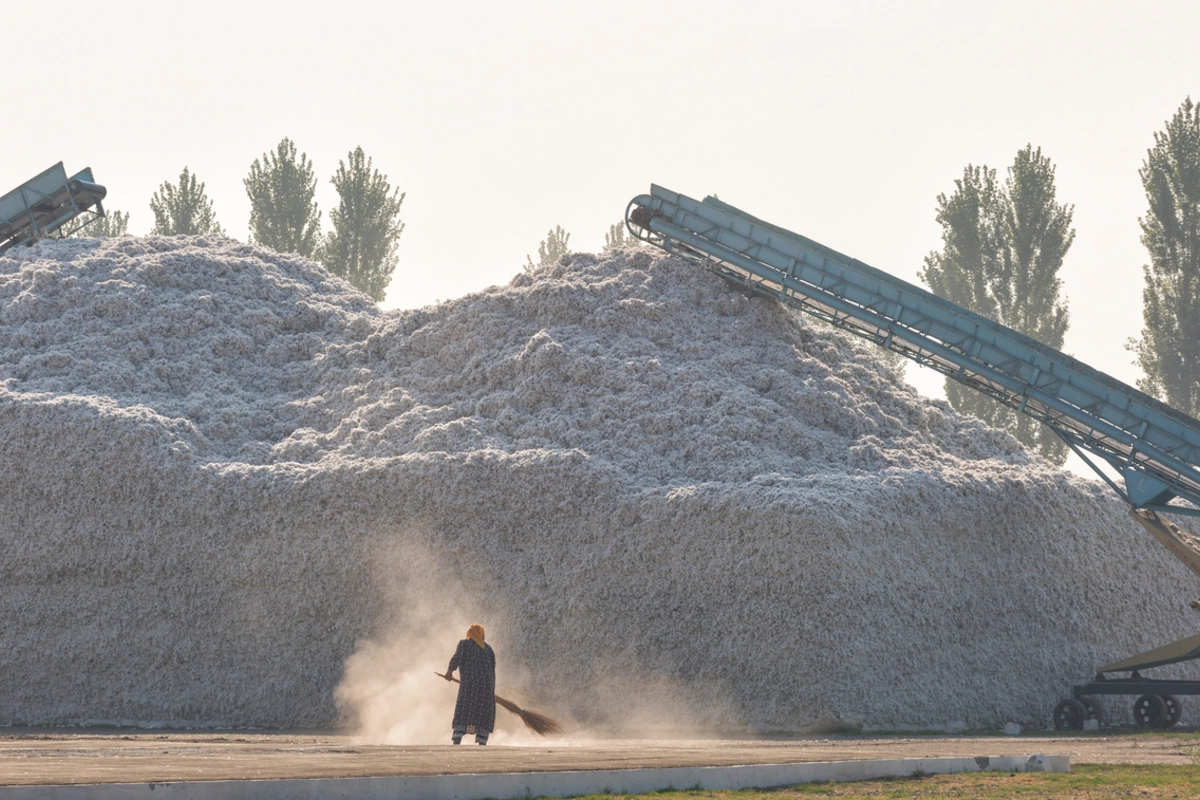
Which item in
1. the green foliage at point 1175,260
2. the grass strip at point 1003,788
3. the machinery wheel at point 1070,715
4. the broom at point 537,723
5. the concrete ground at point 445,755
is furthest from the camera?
the green foliage at point 1175,260

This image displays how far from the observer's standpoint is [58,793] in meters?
6.10

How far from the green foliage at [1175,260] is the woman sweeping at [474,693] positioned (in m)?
29.5

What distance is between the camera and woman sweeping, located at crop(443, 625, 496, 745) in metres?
13.7

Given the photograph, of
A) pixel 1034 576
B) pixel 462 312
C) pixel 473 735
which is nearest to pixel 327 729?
pixel 473 735

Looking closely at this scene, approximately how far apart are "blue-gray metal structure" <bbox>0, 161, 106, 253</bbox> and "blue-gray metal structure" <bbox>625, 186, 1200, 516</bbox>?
13.6 m

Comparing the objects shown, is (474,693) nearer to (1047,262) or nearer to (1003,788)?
(1003,788)

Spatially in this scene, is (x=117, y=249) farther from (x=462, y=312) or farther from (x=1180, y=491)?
(x=1180, y=491)

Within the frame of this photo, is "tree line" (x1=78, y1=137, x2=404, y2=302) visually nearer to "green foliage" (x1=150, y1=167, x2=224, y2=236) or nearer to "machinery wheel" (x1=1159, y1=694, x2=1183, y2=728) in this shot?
"green foliage" (x1=150, y1=167, x2=224, y2=236)

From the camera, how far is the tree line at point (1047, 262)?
37.1 m

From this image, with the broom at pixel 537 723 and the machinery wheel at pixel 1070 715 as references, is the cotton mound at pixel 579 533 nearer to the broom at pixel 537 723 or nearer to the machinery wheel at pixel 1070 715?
the machinery wheel at pixel 1070 715

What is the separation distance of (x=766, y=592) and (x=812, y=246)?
7.89m

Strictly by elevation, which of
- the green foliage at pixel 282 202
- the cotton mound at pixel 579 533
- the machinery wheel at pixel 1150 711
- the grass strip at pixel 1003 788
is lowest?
the grass strip at pixel 1003 788

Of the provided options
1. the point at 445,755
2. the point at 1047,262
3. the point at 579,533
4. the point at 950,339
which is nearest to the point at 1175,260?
the point at 1047,262

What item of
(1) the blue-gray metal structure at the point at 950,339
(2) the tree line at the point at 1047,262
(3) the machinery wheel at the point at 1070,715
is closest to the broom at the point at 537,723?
(3) the machinery wheel at the point at 1070,715
